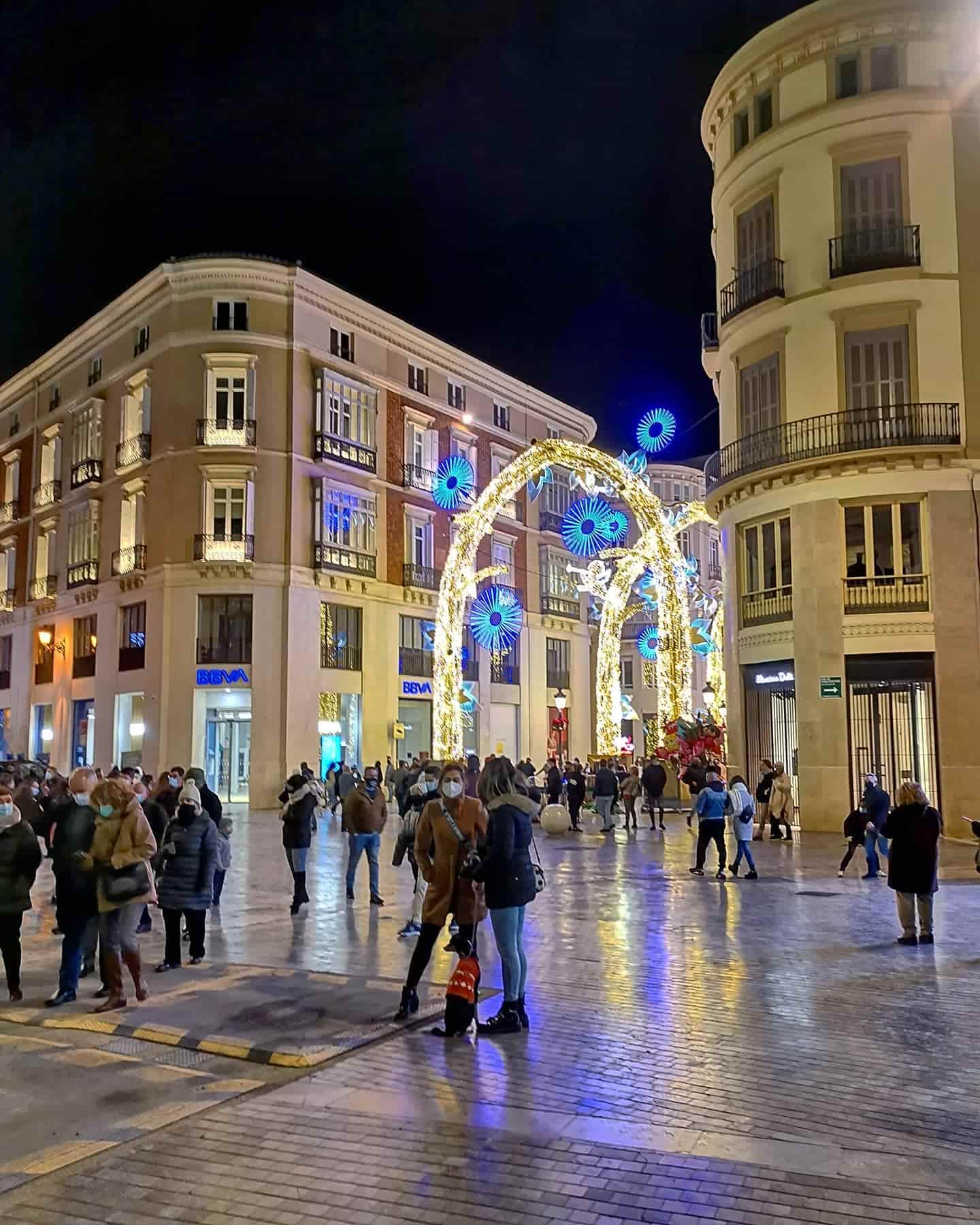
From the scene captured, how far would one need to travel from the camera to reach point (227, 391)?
37188 millimetres

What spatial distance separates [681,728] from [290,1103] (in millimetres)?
20751

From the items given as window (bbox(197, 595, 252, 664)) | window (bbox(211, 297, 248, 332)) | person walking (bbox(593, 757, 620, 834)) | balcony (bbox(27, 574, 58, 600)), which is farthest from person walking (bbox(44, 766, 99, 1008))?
balcony (bbox(27, 574, 58, 600))

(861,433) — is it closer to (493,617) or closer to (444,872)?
(493,617)

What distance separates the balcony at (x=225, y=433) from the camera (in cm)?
3662

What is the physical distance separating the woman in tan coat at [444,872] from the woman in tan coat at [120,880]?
2.31 meters

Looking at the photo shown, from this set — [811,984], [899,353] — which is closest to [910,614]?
[899,353]

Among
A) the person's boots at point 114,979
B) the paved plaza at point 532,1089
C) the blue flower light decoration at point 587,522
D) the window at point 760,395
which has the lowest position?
the paved plaza at point 532,1089

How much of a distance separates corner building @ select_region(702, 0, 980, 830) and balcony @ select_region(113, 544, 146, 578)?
72.1 feet

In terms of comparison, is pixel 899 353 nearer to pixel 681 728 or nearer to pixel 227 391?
pixel 681 728

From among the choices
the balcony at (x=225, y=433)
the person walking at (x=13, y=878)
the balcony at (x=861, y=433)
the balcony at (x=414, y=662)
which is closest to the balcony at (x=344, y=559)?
the balcony at (x=414, y=662)

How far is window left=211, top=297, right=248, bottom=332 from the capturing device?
3700 cm

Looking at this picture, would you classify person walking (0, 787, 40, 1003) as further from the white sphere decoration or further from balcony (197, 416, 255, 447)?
balcony (197, 416, 255, 447)

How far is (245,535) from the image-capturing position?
36281mm

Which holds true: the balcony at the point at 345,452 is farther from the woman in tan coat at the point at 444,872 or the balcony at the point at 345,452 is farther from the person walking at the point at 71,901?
the woman in tan coat at the point at 444,872
